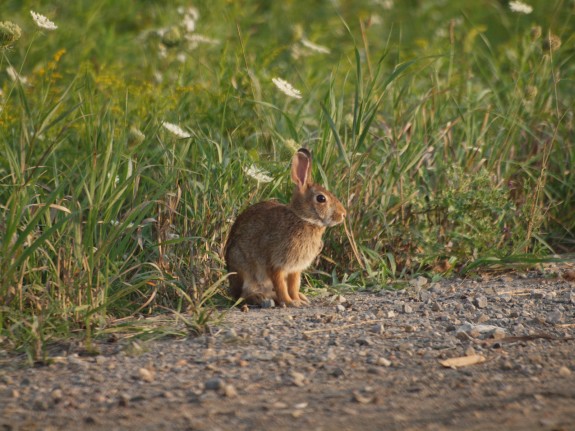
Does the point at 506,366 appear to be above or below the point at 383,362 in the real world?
above

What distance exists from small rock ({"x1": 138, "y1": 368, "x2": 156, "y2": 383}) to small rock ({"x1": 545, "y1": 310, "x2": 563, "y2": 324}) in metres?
2.03

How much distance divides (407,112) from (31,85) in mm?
2413

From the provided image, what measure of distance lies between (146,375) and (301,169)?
1897mm

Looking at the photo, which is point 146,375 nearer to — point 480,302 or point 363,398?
point 363,398

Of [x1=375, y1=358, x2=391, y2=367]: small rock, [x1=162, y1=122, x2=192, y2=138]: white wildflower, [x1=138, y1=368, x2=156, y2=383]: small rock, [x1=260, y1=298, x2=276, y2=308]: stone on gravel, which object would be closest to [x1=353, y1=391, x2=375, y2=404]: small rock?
[x1=375, y1=358, x2=391, y2=367]: small rock

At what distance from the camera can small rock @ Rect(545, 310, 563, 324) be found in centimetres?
489

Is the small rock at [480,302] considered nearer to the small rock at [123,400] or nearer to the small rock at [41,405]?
the small rock at [123,400]

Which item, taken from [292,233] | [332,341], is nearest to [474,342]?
[332,341]

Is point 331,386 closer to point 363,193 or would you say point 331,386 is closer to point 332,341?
point 332,341

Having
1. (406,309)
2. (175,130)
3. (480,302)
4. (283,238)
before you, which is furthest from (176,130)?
(480,302)

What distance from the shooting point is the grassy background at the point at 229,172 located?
15.1 feet

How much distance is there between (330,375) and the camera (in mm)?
4012

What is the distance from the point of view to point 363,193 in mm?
5828

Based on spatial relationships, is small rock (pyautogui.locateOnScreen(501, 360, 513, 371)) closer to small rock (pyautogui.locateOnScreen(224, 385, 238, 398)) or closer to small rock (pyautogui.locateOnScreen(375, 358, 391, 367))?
small rock (pyautogui.locateOnScreen(375, 358, 391, 367))
